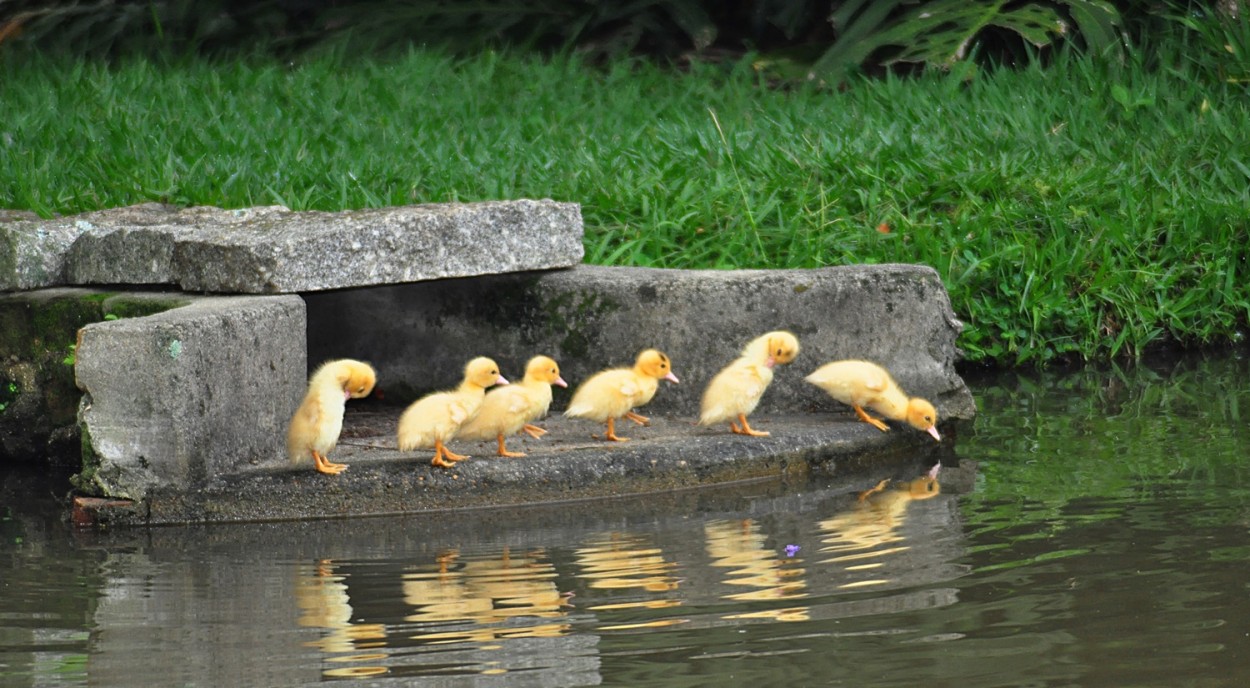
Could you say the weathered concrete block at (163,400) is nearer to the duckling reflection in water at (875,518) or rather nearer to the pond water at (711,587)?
the pond water at (711,587)

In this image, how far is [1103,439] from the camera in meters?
6.80

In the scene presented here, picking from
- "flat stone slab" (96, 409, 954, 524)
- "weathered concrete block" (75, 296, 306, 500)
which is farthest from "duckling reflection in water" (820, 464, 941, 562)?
"weathered concrete block" (75, 296, 306, 500)

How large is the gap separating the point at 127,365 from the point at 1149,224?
585 centimetres

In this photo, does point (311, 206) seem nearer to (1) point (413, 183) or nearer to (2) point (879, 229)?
Result: (1) point (413, 183)

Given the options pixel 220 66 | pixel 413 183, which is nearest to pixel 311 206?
pixel 413 183

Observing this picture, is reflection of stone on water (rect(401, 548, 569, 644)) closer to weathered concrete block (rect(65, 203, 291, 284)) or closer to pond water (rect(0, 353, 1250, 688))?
pond water (rect(0, 353, 1250, 688))

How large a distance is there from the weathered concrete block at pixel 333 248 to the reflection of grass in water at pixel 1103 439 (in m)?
1.95

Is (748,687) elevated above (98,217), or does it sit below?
below

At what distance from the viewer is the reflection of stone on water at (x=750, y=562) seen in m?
4.67

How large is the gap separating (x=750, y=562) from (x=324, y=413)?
5.26 ft

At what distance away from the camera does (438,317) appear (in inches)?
293

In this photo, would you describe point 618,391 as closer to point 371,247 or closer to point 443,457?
point 443,457

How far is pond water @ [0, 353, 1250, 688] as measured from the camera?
405 cm

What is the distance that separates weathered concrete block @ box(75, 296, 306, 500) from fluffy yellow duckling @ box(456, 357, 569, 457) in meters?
0.75
